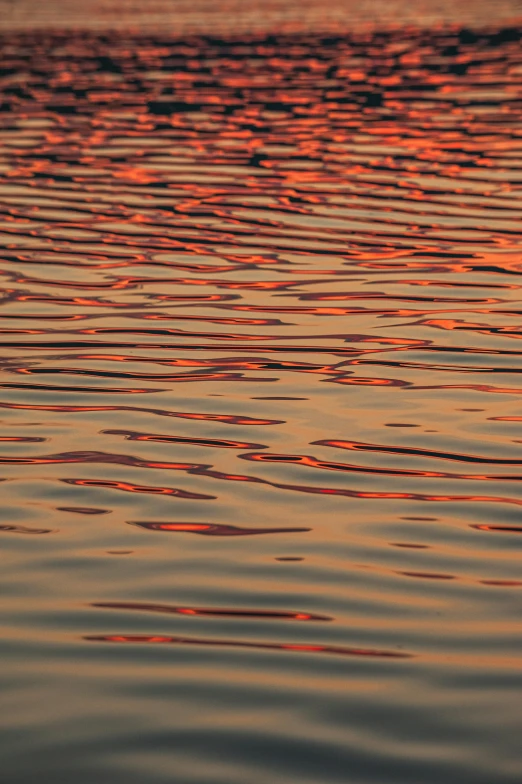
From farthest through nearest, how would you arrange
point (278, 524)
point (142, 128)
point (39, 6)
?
point (39, 6) < point (142, 128) < point (278, 524)

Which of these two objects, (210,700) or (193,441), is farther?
(193,441)

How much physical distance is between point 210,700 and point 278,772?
1.52ft

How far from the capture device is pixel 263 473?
6406 mm

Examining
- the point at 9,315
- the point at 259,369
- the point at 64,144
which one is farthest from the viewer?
the point at 64,144

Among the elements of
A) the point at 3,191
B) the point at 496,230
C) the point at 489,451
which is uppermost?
the point at 3,191

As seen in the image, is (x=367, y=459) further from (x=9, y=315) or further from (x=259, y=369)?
(x=9, y=315)

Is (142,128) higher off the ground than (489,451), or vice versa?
(142,128)

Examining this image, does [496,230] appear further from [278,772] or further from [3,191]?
[278,772]

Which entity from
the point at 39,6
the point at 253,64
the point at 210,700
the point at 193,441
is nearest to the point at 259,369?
the point at 193,441

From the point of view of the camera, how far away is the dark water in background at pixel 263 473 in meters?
4.26

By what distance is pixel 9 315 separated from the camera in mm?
9586

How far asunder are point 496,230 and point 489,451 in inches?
227

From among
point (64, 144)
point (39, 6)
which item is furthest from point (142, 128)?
point (39, 6)

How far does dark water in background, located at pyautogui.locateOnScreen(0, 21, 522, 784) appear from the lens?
4.26m
